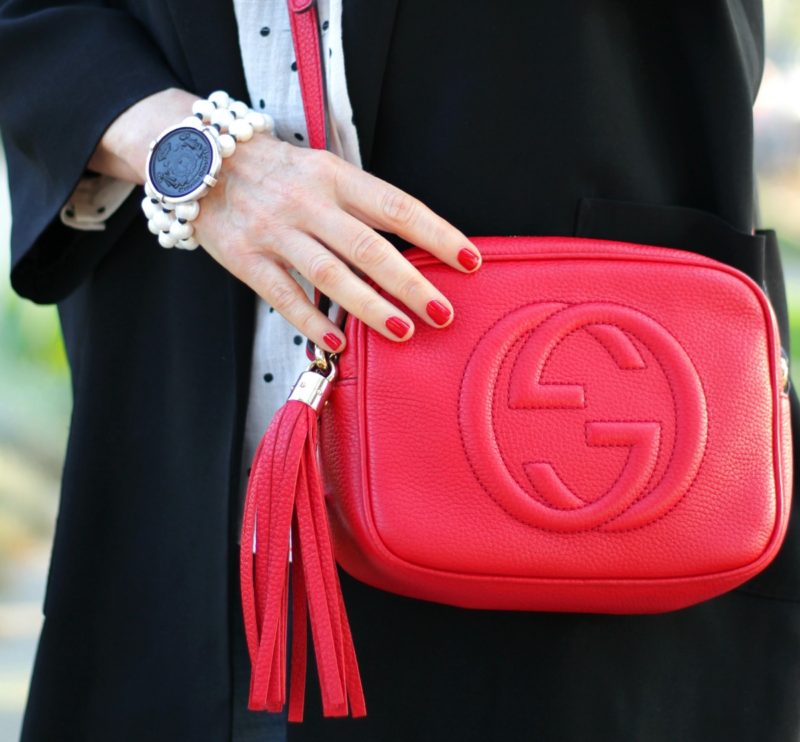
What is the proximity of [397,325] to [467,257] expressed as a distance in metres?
0.09

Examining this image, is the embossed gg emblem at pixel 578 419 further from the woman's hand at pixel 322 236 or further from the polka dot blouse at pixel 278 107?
the polka dot blouse at pixel 278 107

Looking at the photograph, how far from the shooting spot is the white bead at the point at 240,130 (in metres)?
0.94

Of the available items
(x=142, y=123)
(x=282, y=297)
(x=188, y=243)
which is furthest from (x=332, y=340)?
(x=142, y=123)

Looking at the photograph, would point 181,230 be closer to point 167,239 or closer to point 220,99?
point 167,239

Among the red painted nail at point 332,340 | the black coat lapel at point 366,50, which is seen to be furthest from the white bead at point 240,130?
the red painted nail at point 332,340

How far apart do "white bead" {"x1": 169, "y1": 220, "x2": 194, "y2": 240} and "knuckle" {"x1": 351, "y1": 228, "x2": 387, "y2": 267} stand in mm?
175

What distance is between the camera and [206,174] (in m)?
0.93

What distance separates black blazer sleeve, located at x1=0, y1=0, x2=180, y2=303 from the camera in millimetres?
1051

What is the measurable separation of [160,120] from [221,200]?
0.40 feet

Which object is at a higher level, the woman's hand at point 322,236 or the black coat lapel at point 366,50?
the black coat lapel at point 366,50

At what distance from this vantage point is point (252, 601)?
2.97ft

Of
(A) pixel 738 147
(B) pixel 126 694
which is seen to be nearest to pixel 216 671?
(B) pixel 126 694

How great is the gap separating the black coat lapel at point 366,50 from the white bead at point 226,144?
117mm

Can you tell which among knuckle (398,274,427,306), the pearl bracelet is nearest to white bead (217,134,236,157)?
the pearl bracelet
